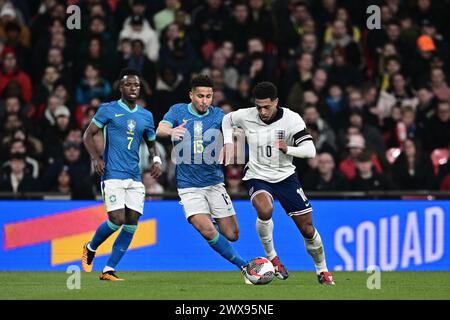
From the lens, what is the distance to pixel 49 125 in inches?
699

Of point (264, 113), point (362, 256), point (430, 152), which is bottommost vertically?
point (362, 256)

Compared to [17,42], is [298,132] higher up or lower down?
lower down

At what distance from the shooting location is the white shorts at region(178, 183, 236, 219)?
13.1 meters

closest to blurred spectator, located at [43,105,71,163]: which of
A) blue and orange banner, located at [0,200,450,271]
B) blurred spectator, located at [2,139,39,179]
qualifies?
blurred spectator, located at [2,139,39,179]

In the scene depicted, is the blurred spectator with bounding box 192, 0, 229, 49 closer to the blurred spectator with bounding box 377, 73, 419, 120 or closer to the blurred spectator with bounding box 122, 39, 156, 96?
the blurred spectator with bounding box 122, 39, 156, 96

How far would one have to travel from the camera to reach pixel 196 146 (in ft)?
43.2

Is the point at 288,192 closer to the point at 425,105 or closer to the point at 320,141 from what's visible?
the point at 320,141

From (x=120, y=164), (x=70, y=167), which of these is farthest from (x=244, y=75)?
(x=120, y=164)

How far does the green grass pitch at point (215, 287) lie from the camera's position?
36.7ft

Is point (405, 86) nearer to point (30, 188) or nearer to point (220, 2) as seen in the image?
point (220, 2)

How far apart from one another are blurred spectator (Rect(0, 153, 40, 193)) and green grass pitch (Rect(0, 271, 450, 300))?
1.80m

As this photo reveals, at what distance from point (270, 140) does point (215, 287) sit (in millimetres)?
1732

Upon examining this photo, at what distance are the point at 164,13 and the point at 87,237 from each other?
5.17m
